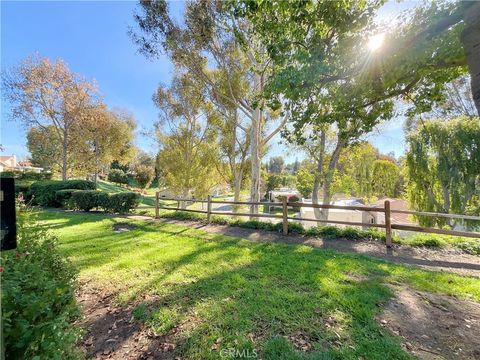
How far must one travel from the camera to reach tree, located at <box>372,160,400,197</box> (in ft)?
76.2

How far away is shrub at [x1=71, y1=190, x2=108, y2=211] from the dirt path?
6744mm

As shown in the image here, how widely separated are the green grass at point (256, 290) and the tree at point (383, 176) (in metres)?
21.0

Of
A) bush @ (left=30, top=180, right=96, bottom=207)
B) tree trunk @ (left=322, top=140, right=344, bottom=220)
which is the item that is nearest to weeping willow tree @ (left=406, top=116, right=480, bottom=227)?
tree trunk @ (left=322, top=140, right=344, bottom=220)

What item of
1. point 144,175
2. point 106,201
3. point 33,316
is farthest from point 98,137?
point 33,316

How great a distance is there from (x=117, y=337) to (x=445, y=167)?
13993 millimetres

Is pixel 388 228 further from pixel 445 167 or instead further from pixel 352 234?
pixel 445 167

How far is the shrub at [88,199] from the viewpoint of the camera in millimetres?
11367

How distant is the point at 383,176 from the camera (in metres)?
23.6

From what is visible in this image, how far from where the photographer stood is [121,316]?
10.3ft

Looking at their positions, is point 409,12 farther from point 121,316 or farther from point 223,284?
point 121,316

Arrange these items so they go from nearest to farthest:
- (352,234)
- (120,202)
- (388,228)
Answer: (388,228), (352,234), (120,202)

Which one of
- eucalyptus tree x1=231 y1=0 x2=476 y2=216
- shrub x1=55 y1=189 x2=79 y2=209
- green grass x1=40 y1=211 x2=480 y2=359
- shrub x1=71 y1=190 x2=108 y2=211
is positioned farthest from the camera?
shrub x1=55 y1=189 x2=79 y2=209

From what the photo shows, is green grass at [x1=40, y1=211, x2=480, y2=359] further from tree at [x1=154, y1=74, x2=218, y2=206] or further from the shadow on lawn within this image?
tree at [x1=154, y1=74, x2=218, y2=206]

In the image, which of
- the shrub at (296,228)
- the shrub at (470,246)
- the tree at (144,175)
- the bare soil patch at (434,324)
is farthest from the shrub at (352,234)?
the tree at (144,175)
